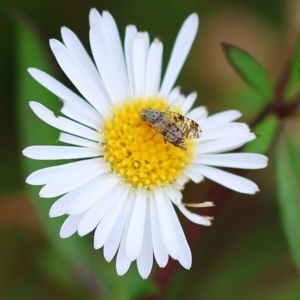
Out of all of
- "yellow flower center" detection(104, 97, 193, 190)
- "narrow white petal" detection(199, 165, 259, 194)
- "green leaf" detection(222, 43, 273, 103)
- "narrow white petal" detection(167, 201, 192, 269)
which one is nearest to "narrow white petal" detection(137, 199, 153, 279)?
"narrow white petal" detection(167, 201, 192, 269)

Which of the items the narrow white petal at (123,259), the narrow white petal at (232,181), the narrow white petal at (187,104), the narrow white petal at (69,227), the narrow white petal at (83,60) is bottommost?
the narrow white petal at (123,259)

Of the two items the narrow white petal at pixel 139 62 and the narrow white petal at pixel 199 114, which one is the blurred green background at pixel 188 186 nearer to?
the narrow white petal at pixel 199 114

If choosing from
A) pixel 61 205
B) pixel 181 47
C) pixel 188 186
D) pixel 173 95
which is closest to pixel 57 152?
pixel 61 205

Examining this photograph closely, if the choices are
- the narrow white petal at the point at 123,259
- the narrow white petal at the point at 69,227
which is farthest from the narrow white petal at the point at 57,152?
the narrow white petal at the point at 123,259

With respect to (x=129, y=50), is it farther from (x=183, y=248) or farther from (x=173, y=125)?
(x=183, y=248)

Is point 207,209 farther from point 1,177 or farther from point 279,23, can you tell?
point 279,23
